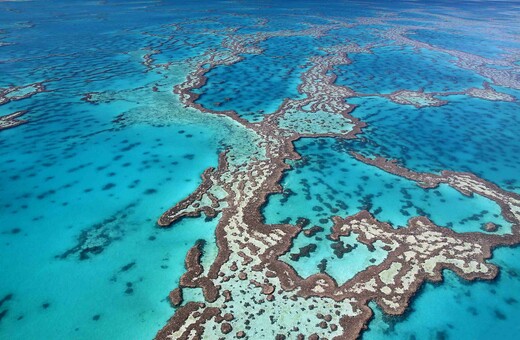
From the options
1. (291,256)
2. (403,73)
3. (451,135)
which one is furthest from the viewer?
(403,73)

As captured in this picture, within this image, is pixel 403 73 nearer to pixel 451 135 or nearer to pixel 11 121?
pixel 451 135

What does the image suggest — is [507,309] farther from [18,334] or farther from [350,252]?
[18,334]

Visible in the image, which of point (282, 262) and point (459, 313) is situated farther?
point (282, 262)

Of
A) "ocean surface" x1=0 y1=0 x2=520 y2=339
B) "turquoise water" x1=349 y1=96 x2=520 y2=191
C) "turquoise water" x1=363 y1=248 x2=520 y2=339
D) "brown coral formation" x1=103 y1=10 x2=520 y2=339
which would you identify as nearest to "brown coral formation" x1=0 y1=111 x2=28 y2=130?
"ocean surface" x1=0 y1=0 x2=520 y2=339

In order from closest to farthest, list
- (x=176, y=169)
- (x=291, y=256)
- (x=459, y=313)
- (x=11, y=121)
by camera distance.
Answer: (x=459, y=313), (x=291, y=256), (x=176, y=169), (x=11, y=121)

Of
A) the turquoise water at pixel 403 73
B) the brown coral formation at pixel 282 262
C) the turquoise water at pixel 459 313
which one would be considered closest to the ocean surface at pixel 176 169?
the turquoise water at pixel 459 313

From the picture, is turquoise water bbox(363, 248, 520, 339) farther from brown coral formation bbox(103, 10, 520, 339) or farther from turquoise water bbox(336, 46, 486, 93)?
turquoise water bbox(336, 46, 486, 93)

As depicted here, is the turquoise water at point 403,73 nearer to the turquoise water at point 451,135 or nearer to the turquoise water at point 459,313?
the turquoise water at point 451,135

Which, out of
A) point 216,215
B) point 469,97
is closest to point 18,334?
point 216,215

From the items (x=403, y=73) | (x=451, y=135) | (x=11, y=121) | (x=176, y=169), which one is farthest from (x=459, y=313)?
(x=403, y=73)
